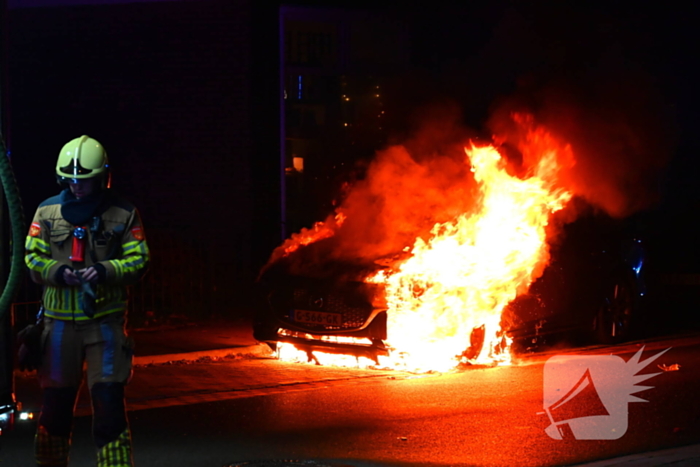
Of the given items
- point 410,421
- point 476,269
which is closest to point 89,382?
point 410,421

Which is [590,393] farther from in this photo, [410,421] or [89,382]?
[89,382]

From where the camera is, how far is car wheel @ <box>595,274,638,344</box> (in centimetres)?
1115

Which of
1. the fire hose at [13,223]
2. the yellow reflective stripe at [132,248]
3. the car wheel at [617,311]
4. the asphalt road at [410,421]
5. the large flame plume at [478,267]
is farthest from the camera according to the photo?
Result: the car wheel at [617,311]

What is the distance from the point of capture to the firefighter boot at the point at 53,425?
5.12 m

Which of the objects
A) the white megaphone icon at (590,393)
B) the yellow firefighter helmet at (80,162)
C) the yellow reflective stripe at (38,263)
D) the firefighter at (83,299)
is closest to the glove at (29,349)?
the firefighter at (83,299)

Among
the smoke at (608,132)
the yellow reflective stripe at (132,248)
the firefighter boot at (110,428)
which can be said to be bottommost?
the firefighter boot at (110,428)

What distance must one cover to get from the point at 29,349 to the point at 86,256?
1.82 ft

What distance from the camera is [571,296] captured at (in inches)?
415

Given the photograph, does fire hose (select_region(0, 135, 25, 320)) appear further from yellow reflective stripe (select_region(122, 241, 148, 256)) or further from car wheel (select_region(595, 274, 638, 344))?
car wheel (select_region(595, 274, 638, 344))

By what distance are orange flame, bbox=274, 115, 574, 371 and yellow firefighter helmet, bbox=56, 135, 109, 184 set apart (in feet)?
14.7

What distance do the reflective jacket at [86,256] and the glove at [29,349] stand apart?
0.13 meters

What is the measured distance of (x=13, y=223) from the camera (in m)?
4.99

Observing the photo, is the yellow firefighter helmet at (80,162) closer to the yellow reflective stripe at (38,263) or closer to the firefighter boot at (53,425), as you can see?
the yellow reflective stripe at (38,263)

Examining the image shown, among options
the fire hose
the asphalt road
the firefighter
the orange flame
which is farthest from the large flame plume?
the fire hose
